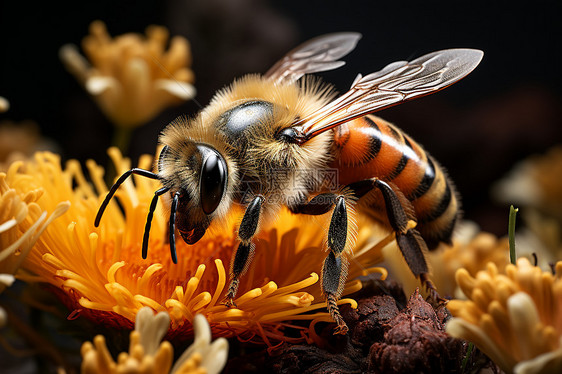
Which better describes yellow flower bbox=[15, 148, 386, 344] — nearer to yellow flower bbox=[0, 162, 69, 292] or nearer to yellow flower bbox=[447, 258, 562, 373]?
yellow flower bbox=[0, 162, 69, 292]

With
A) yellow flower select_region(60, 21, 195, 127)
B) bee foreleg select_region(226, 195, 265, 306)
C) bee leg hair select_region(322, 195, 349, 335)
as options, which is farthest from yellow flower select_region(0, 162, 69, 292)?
yellow flower select_region(60, 21, 195, 127)

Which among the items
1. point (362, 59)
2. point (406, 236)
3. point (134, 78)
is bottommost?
point (362, 59)

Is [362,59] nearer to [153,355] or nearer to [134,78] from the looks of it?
[134,78]

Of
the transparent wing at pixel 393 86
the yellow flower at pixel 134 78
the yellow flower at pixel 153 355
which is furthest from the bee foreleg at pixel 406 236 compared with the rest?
the yellow flower at pixel 134 78

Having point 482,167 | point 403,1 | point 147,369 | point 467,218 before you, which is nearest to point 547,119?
point 482,167

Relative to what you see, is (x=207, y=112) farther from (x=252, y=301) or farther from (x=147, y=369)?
(x=147, y=369)

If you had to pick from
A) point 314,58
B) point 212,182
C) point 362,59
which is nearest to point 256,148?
point 212,182
